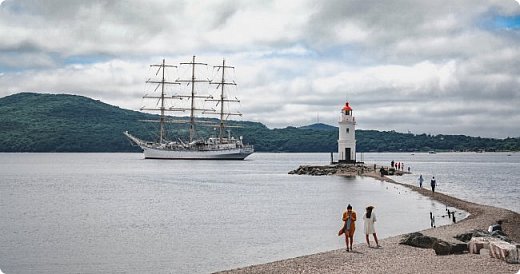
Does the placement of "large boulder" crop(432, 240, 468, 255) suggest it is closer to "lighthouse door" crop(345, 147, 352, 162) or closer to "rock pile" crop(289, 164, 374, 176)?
"rock pile" crop(289, 164, 374, 176)

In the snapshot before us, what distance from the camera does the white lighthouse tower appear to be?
200 ft

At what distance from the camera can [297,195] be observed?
4103cm

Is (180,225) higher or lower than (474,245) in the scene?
lower

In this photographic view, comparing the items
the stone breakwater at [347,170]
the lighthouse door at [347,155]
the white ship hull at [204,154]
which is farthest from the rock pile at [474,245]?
the white ship hull at [204,154]

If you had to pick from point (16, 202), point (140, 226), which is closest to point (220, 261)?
point (140, 226)

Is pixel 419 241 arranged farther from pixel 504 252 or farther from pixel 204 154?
pixel 204 154

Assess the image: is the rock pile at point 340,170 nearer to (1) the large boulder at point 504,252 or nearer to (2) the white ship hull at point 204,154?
(1) the large boulder at point 504,252

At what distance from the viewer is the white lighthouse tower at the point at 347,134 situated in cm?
6084

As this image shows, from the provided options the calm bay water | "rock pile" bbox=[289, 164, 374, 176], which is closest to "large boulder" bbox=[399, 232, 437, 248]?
the calm bay water

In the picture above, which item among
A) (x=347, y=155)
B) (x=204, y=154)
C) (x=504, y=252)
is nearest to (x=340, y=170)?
(x=347, y=155)

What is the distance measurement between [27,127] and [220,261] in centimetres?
19105

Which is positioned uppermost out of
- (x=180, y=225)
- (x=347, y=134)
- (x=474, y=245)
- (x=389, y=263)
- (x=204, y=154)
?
(x=347, y=134)

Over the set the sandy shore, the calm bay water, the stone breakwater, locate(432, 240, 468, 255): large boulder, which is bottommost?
the calm bay water

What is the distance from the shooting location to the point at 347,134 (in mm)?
61062
